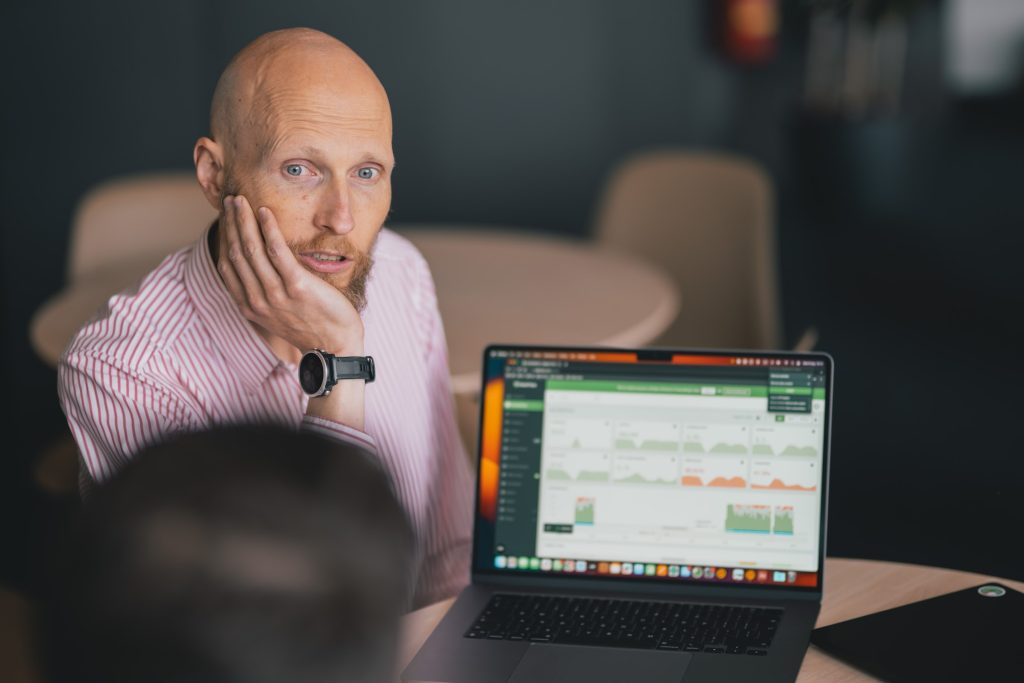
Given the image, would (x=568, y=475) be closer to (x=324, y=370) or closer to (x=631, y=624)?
(x=631, y=624)

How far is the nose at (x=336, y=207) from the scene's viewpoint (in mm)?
1342

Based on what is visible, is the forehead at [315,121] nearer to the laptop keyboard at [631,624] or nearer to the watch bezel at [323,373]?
the watch bezel at [323,373]

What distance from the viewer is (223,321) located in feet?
4.73

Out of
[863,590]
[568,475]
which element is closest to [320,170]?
[568,475]

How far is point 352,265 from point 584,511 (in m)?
0.40

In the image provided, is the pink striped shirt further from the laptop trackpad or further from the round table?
the round table

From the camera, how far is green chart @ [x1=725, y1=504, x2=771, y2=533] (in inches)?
54.5

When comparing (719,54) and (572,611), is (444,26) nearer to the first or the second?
(719,54)

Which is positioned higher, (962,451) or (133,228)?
(133,228)

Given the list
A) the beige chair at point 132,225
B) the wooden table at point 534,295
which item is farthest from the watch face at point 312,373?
the beige chair at point 132,225

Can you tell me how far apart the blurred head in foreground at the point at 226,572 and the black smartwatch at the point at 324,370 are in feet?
2.43

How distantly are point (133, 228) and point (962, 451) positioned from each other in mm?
2327

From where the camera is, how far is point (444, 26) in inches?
187

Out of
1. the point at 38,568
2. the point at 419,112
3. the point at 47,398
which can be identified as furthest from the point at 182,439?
the point at 419,112
